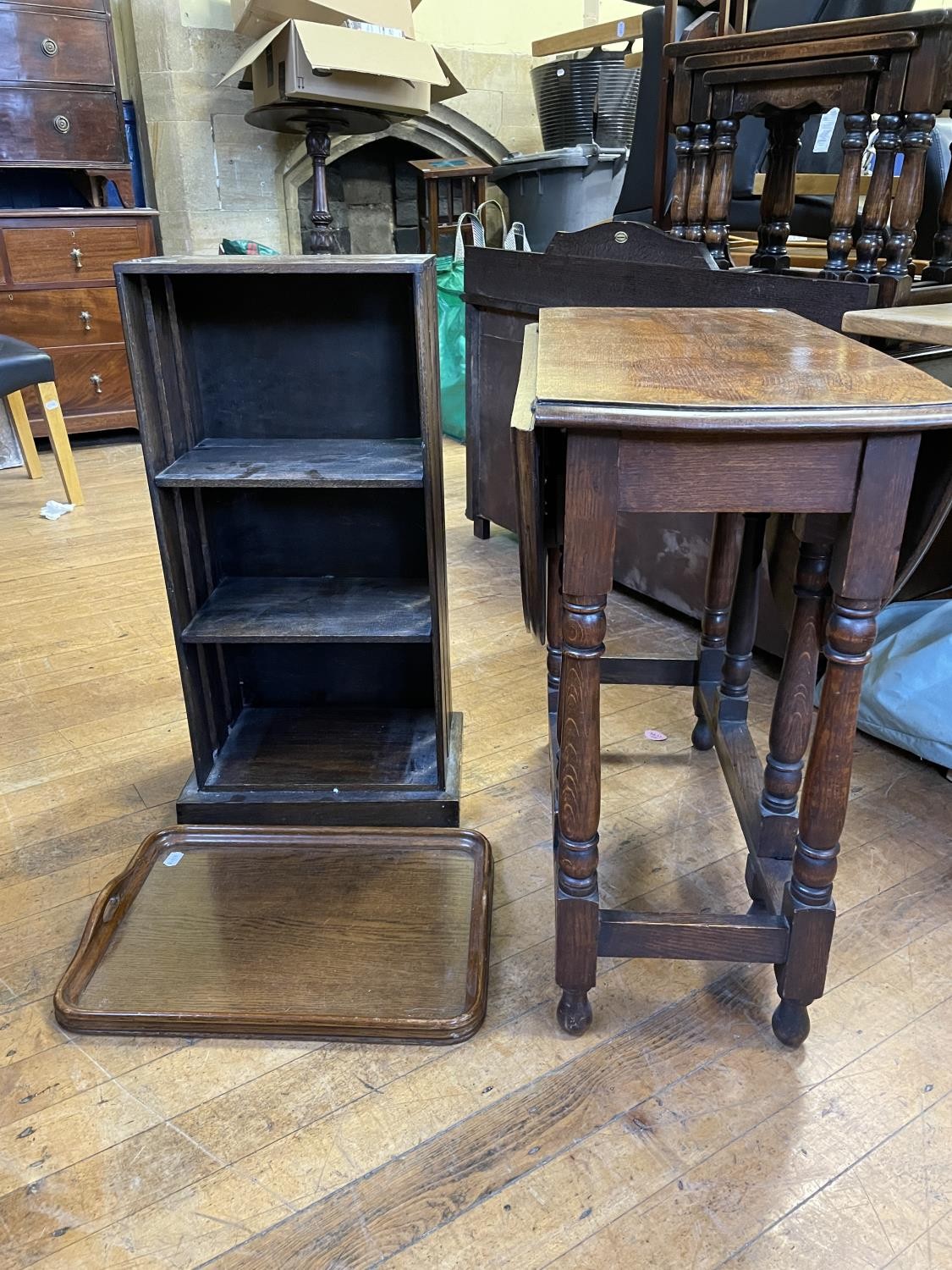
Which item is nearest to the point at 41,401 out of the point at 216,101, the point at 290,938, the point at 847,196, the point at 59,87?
the point at 59,87

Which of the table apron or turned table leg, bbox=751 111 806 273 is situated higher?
turned table leg, bbox=751 111 806 273

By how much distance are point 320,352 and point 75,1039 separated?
1146 mm

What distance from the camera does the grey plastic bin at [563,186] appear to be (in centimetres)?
513

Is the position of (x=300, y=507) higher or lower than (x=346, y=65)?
lower

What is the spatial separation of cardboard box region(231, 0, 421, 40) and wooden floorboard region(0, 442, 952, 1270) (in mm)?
2900

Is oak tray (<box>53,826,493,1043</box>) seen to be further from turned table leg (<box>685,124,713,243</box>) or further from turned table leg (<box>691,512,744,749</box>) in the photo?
turned table leg (<box>685,124,713,243</box>)

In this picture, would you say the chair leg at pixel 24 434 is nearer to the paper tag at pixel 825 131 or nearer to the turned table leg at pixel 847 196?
the turned table leg at pixel 847 196

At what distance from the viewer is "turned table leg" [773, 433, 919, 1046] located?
3.14 ft

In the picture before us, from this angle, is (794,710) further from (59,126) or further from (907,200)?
(59,126)

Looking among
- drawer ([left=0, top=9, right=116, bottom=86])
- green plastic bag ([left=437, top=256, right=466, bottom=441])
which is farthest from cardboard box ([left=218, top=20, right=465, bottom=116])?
drawer ([left=0, top=9, right=116, bottom=86])

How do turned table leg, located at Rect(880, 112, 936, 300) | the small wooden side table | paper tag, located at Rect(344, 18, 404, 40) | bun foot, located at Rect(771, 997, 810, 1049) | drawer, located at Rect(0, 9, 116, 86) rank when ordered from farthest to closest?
the small wooden side table → drawer, located at Rect(0, 9, 116, 86) → paper tag, located at Rect(344, 18, 404, 40) → turned table leg, located at Rect(880, 112, 936, 300) → bun foot, located at Rect(771, 997, 810, 1049)

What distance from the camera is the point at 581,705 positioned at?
1.11m

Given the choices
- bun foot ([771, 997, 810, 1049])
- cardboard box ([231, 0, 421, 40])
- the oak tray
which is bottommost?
the oak tray

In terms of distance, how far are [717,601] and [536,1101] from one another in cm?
97
